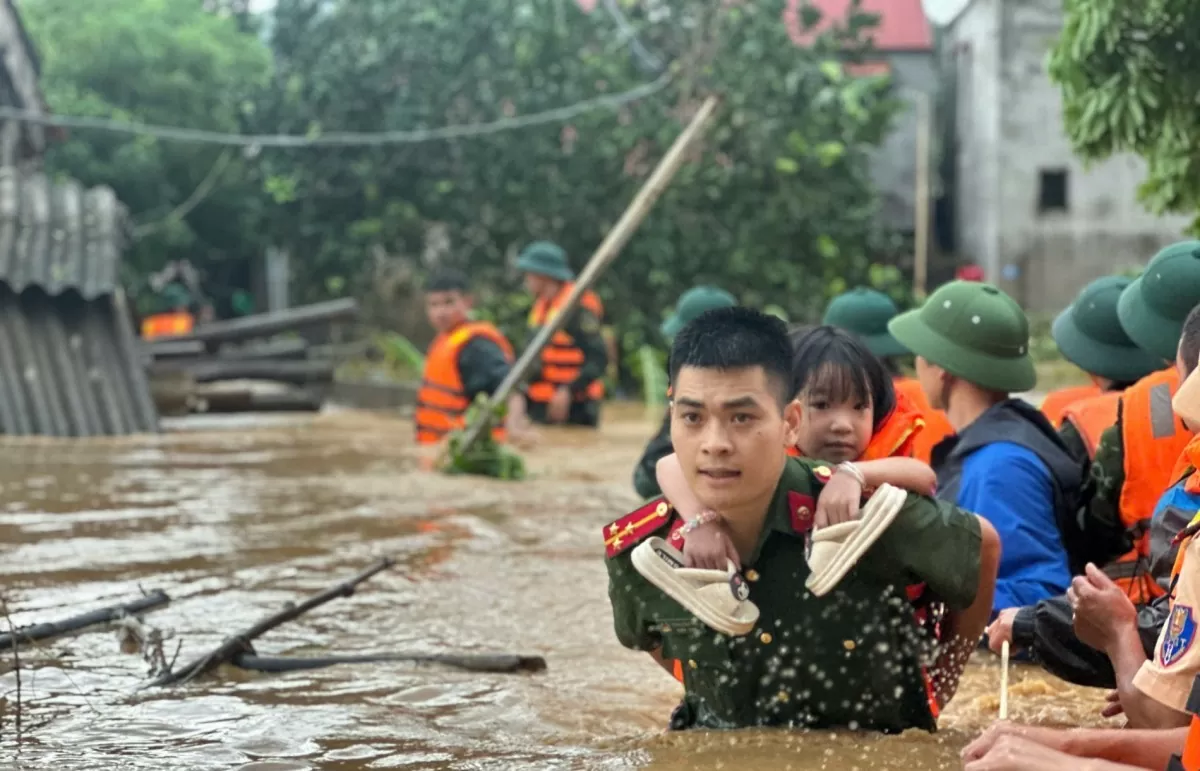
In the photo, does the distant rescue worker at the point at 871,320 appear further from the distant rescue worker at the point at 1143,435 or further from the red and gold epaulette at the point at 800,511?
the red and gold epaulette at the point at 800,511

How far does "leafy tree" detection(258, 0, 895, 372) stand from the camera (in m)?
19.3

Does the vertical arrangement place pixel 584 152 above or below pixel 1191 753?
above

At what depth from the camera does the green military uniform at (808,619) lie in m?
3.98

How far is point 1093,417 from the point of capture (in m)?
5.68

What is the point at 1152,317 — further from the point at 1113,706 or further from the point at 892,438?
the point at 1113,706

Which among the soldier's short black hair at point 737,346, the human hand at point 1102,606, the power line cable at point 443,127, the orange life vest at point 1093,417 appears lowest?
the human hand at point 1102,606

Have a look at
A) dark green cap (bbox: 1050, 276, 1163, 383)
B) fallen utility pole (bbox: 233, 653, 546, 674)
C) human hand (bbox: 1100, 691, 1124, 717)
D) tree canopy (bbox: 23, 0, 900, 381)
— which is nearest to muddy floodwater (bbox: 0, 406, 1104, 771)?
fallen utility pole (bbox: 233, 653, 546, 674)

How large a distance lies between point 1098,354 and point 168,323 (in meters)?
17.2

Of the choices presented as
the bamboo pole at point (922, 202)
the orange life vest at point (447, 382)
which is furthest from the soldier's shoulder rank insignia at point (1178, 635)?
the bamboo pole at point (922, 202)

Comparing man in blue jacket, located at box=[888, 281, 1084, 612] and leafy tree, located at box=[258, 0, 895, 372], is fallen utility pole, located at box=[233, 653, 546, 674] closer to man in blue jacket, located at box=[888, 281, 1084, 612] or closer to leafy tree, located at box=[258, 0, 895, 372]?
man in blue jacket, located at box=[888, 281, 1084, 612]

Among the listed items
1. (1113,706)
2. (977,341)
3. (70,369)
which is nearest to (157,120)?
(70,369)

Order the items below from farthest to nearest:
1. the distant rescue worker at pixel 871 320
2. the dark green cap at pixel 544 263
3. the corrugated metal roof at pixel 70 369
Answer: the corrugated metal roof at pixel 70 369, the dark green cap at pixel 544 263, the distant rescue worker at pixel 871 320

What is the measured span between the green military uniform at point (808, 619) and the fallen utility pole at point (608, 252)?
21.7 ft

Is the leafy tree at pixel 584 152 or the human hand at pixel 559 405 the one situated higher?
the leafy tree at pixel 584 152
